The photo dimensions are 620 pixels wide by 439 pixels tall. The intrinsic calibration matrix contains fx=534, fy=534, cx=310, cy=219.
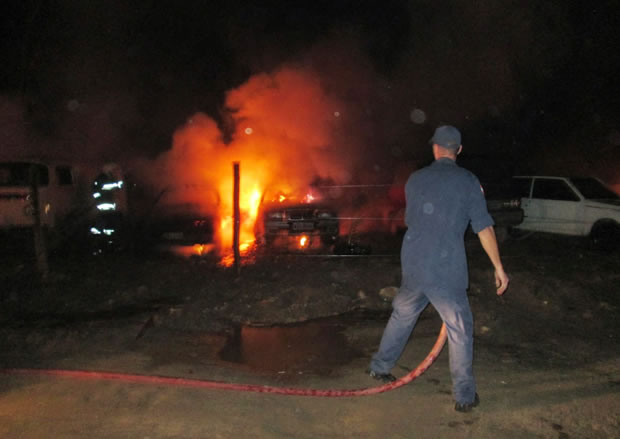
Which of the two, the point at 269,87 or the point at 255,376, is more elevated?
the point at 269,87

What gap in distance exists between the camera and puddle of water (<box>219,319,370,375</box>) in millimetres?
4293

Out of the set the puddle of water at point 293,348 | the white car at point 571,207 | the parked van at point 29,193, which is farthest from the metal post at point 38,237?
the white car at point 571,207

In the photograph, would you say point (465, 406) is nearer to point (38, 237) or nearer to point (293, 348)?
point (293, 348)

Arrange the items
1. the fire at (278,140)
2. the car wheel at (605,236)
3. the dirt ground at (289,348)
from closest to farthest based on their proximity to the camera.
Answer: the dirt ground at (289,348)
the car wheel at (605,236)
the fire at (278,140)

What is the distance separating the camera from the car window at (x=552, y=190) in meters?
10.0

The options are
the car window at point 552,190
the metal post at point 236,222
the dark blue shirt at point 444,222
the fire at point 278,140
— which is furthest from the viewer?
the fire at point 278,140

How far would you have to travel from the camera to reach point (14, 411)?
3.47 m

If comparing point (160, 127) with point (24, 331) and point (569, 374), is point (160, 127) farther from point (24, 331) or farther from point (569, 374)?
point (569, 374)

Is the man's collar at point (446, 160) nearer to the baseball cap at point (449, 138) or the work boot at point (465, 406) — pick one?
the baseball cap at point (449, 138)

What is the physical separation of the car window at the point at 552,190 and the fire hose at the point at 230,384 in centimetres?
743

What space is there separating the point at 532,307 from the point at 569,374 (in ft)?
5.91

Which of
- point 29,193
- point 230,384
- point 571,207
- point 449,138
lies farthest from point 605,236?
point 29,193

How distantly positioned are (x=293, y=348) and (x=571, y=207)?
7.32m

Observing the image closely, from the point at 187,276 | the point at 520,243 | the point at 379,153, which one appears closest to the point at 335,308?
the point at 187,276
